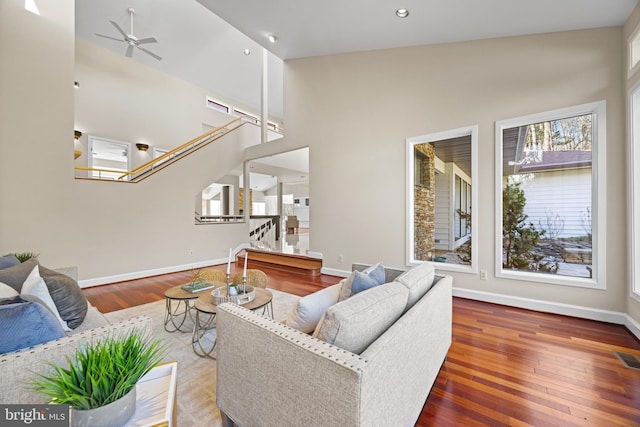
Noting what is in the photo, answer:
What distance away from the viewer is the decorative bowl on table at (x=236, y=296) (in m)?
2.18

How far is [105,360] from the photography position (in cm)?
84

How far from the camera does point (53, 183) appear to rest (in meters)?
3.88

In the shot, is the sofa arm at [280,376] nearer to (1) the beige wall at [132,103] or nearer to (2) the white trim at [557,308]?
(2) the white trim at [557,308]

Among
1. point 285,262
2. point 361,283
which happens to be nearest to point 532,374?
point 361,283

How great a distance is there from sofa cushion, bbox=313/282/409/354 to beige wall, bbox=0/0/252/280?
491 cm

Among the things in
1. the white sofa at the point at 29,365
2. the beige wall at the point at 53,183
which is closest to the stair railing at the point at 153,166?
the beige wall at the point at 53,183

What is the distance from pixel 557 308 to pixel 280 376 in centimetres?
367

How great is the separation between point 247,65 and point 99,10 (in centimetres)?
321

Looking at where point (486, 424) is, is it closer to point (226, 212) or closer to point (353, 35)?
point (353, 35)

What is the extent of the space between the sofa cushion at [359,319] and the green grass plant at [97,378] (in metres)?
0.69

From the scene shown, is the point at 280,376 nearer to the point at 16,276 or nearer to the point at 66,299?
the point at 66,299

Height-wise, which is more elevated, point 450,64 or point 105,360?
point 450,64

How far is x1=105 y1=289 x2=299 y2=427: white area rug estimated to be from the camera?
5.19 feet

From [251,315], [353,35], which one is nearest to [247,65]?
[353,35]
